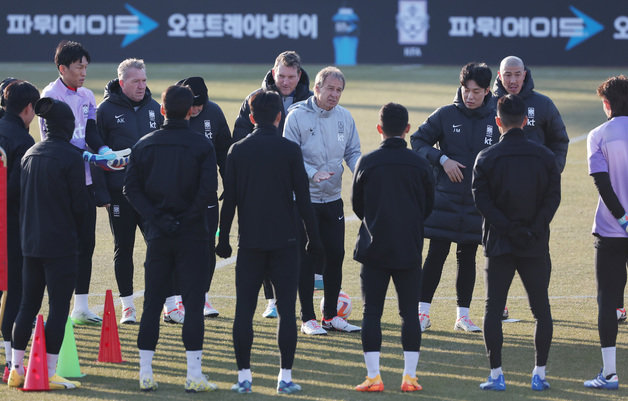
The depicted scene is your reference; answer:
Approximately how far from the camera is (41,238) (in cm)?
652

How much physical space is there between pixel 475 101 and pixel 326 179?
140 cm

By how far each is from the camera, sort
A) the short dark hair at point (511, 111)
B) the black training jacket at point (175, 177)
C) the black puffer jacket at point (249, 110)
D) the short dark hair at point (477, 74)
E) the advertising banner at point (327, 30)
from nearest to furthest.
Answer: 1. the black training jacket at point (175, 177)
2. the short dark hair at point (511, 111)
3. the short dark hair at point (477, 74)
4. the black puffer jacket at point (249, 110)
5. the advertising banner at point (327, 30)

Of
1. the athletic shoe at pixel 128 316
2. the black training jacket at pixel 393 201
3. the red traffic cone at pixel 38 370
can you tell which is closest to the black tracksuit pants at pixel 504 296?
the black training jacket at pixel 393 201

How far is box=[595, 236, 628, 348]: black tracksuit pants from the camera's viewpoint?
6.75 metres

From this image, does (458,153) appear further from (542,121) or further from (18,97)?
(18,97)

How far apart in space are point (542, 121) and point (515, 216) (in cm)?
214

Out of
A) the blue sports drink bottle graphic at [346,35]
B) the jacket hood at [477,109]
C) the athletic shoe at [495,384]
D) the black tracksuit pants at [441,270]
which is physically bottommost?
the athletic shoe at [495,384]

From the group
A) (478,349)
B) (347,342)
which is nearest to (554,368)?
(478,349)

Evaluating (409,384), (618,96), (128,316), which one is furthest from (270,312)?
(618,96)

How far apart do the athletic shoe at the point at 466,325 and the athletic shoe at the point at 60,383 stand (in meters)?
3.26

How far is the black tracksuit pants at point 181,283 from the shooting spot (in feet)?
21.4

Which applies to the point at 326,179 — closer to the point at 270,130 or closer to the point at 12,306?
the point at 270,130

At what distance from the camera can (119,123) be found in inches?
338

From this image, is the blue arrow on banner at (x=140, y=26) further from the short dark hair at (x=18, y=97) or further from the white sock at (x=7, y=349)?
the white sock at (x=7, y=349)
